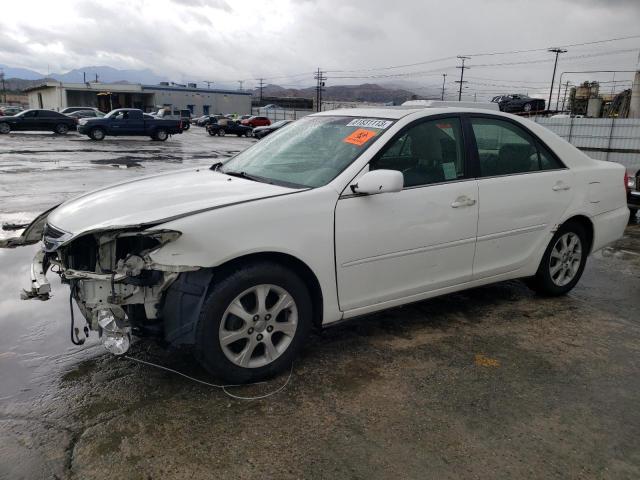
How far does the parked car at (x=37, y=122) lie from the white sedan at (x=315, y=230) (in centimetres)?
2961

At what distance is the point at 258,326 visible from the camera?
123 inches

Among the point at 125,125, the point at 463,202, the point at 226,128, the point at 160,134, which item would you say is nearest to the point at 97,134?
the point at 125,125

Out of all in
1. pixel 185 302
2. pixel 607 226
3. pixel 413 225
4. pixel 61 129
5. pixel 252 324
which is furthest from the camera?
pixel 61 129

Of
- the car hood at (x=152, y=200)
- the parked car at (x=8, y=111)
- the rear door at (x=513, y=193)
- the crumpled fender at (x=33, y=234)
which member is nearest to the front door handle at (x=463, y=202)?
the rear door at (x=513, y=193)

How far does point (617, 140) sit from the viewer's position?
15461mm

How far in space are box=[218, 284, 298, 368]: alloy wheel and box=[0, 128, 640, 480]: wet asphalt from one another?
21 cm

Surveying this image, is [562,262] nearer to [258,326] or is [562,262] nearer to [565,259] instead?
[565,259]

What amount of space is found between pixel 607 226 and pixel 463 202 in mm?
1951

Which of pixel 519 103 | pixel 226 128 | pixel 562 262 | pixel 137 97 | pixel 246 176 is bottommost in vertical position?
pixel 562 262

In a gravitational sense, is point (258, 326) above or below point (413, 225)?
below

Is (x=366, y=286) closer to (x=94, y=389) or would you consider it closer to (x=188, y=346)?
(x=188, y=346)

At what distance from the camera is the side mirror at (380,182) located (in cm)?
329

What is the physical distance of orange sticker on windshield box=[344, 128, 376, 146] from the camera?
3676 mm

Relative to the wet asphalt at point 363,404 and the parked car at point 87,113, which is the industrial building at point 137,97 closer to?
the parked car at point 87,113
